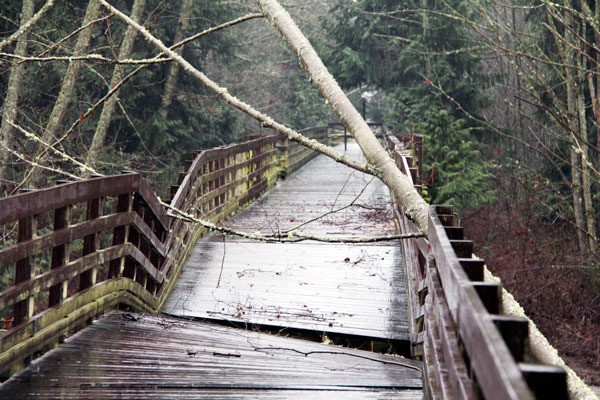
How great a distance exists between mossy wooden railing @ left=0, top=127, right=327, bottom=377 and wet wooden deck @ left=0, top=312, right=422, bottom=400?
21 centimetres

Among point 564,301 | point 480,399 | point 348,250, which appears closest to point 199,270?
point 348,250

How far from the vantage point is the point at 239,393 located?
14.1 ft

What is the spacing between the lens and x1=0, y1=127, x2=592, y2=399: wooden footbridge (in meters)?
2.61

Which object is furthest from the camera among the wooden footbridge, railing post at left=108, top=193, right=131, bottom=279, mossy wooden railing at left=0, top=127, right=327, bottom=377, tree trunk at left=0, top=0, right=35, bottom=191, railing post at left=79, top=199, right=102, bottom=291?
tree trunk at left=0, top=0, right=35, bottom=191

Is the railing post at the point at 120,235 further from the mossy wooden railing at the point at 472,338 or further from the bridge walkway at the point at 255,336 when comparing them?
the mossy wooden railing at the point at 472,338

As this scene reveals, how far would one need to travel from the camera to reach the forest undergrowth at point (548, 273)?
11539 mm

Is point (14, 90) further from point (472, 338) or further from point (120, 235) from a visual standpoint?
point (472, 338)

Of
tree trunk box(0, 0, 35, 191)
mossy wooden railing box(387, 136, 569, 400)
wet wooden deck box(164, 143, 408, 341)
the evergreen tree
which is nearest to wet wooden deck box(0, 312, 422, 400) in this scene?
wet wooden deck box(164, 143, 408, 341)

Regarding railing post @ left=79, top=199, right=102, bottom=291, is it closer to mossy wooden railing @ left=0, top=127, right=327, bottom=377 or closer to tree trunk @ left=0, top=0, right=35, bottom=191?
mossy wooden railing @ left=0, top=127, right=327, bottom=377

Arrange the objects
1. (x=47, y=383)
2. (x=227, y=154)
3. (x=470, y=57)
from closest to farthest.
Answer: (x=47, y=383) < (x=227, y=154) < (x=470, y=57)

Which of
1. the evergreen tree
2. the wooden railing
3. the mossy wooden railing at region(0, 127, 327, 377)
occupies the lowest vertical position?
the mossy wooden railing at region(0, 127, 327, 377)

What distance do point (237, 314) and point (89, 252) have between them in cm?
172

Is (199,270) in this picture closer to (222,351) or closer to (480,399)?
(222,351)

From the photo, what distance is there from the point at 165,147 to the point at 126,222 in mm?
14312
